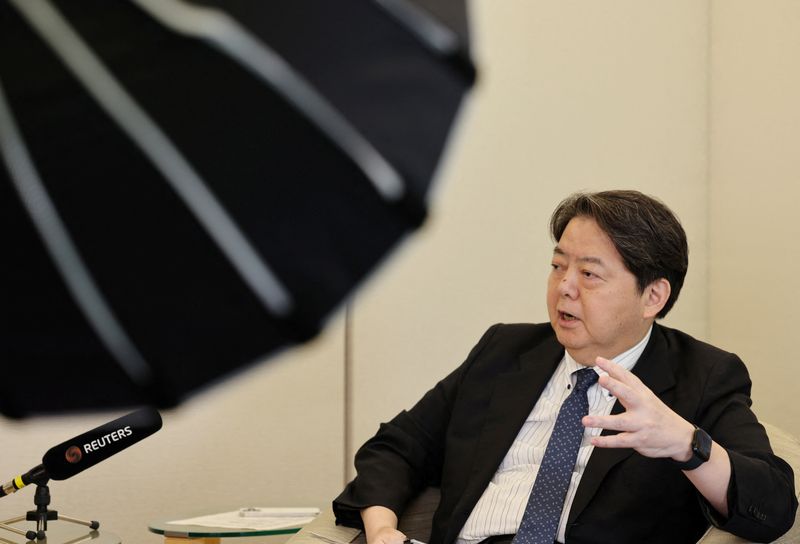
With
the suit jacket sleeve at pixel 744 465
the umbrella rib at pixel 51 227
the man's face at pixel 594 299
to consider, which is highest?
the umbrella rib at pixel 51 227

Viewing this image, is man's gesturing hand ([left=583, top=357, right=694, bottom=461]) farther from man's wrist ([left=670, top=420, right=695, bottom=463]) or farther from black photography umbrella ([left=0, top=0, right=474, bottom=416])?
black photography umbrella ([left=0, top=0, right=474, bottom=416])

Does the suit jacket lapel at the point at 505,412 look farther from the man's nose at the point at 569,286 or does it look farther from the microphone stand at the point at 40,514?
the microphone stand at the point at 40,514

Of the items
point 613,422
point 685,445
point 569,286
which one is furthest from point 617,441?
point 569,286

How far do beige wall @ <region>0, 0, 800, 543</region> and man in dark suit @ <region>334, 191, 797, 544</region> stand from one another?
0.80 metres

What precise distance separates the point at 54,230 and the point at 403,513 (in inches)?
45.6

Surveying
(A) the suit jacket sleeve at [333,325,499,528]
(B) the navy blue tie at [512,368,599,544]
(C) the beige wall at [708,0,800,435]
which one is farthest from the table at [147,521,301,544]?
(C) the beige wall at [708,0,800,435]

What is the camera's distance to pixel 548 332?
236cm

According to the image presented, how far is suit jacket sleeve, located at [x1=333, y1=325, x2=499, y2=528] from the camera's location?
2197mm

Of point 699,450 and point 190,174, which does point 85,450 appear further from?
point 699,450

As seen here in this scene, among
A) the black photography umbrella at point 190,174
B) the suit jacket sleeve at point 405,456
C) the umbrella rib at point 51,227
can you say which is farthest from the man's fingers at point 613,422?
the umbrella rib at point 51,227

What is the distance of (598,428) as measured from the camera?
1915mm

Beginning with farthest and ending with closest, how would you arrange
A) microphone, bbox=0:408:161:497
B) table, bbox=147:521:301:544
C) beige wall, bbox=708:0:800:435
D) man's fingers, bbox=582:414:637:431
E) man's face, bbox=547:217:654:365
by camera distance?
beige wall, bbox=708:0:800:435 < table, bbox=147:521:301:544 < man's face, bbox=547:217:654:365 < microphone, bbox=0:408:161:497 < man's fingers, bbox=582:414:637:431

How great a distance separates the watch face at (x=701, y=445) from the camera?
172 centimetres

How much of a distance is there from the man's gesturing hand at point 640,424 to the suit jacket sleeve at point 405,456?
2.16ft
